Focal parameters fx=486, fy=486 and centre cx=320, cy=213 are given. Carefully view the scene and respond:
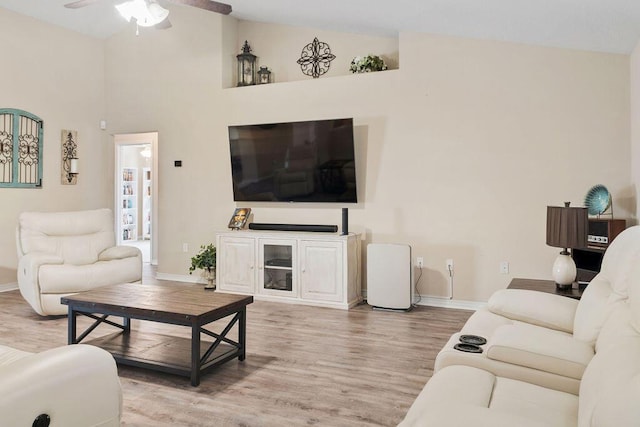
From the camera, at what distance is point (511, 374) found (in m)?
1.95

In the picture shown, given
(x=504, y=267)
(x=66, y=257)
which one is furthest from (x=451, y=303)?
(x=66, y=257)

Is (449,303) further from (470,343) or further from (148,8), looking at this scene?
(148,8)

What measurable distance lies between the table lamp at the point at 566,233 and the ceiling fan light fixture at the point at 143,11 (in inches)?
124

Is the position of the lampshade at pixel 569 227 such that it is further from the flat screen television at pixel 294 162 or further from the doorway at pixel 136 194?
the doorway at pixel 136 194

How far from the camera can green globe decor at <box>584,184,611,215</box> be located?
4055 mm

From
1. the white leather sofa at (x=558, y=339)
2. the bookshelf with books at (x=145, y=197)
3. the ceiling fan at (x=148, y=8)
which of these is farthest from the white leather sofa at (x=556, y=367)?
the bookshelf with books at (x=145, y=197)

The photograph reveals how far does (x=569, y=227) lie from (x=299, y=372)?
6.81ft

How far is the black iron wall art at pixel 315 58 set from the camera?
18.9ft

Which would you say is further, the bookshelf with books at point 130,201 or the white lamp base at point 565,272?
the bookshelf with books at point 130,201

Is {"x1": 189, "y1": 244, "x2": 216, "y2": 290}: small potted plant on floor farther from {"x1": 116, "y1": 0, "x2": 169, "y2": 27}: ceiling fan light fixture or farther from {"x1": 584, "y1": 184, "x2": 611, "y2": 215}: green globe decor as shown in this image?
{"x1": 584, "y1": 184, "x2": 611, "y2": 215}: green globe decor

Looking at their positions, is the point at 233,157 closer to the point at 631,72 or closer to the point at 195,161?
the point at 195,161

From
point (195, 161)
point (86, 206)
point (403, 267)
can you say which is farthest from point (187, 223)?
point (403, 267)

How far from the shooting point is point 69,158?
6.63 metres

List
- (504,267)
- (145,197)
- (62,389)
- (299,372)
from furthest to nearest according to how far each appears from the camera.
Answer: (145,197) < (504,267) < (299,372) < (62,389)
